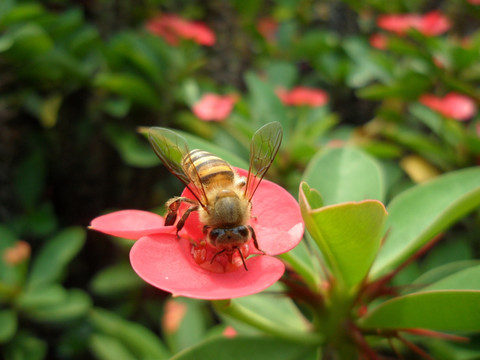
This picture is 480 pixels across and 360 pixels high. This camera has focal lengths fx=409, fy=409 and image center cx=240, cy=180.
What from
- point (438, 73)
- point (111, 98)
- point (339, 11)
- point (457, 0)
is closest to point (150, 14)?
point (111, 98)

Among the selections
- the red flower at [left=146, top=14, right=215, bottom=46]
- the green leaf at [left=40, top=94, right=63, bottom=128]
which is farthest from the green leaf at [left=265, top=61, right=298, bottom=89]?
the green leaf at [left=40, top=94, right=63, bottom=128]

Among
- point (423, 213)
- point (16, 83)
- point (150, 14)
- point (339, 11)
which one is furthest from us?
point (339, 11)

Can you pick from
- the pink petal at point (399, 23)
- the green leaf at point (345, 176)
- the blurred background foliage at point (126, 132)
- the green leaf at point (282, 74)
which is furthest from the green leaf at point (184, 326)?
the pink petal at point (399, 23)

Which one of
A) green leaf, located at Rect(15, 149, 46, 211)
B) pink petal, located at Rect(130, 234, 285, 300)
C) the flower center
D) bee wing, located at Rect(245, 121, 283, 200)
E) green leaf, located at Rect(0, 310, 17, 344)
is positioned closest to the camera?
pink petal, located at Rect(130, 234, 285, 300)

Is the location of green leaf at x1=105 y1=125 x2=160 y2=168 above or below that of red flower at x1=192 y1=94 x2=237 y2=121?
below

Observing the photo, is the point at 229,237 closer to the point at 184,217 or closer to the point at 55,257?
the point at 184,217

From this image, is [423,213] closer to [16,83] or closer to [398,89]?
[398,89]

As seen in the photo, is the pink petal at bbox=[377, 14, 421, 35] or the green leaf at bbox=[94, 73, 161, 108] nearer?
the green leaf at bbox=[94, 73, 161, 108]

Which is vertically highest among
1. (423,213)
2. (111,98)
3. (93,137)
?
(423,213)

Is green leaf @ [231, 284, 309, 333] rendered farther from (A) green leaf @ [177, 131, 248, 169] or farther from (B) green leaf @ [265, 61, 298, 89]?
(B) green leaf @ [265, 61, 298, 89]
